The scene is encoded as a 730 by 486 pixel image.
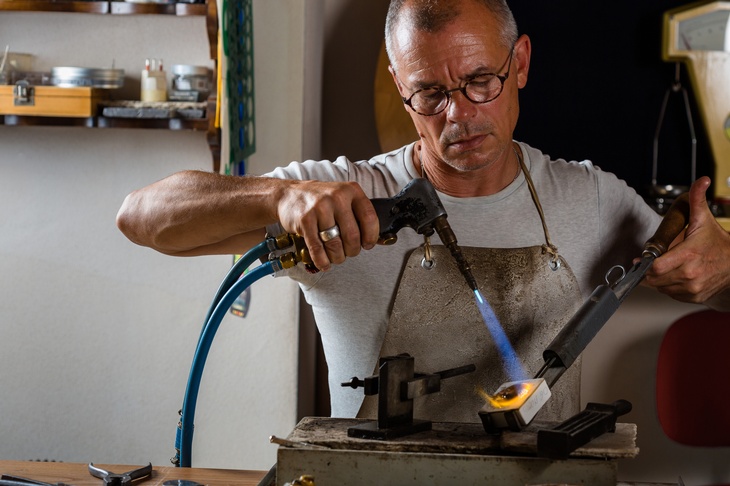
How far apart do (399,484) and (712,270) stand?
2.67 ft

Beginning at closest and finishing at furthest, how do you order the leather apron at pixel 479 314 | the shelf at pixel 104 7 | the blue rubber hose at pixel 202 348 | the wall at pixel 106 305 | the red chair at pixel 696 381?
the blue rubber hose at pixel 202 348
the leather apron at pixel 479 314
the red chair at pixel 696 381
the shelf at pixel 104 7
the wall at pixel 106 305

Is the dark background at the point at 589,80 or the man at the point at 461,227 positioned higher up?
the dark background at the point at 589,80

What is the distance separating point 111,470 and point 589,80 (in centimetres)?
176

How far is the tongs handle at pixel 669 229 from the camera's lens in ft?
5.19

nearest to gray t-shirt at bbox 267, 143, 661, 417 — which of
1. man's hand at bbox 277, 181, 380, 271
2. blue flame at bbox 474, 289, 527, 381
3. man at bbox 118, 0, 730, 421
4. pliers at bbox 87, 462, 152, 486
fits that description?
man at bbox 118, 0, 730, 421

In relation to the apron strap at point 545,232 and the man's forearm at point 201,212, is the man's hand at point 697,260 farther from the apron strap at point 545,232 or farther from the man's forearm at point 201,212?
the man's forearm at point 201,212

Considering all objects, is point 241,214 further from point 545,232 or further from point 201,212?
point 545,232

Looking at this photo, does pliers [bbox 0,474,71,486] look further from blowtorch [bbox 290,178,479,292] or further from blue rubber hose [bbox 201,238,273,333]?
blowtorch [bbox 290,178,479,292]

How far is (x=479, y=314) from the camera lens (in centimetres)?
175

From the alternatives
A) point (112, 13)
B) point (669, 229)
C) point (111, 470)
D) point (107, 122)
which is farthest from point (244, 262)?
point (112, 13)

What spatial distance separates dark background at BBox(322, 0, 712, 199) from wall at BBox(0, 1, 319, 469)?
0.48 meters

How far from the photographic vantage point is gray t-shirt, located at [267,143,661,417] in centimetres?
177

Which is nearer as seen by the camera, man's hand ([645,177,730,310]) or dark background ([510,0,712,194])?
man's hand ([645,177,730,310])

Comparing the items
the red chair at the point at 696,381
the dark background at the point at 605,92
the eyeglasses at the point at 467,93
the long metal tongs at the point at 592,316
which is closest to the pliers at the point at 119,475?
the long metal tongs at the point at 592,316
